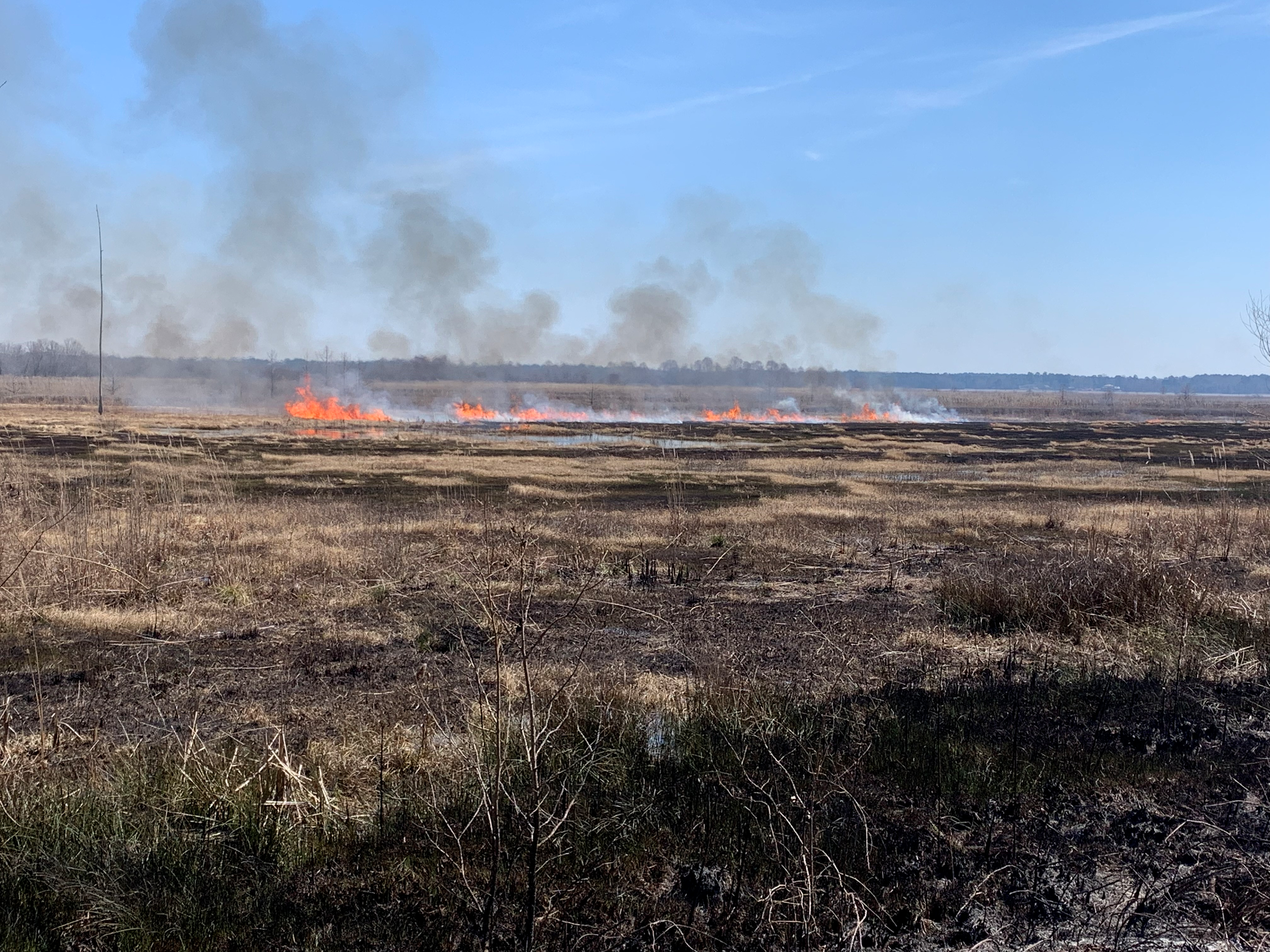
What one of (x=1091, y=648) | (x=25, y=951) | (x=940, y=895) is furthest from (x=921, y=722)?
(x=25, y=951)

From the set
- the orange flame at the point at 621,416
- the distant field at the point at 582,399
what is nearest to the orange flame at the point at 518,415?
the orange flame at the point at 621,416

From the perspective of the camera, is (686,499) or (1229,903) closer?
(1229,903)

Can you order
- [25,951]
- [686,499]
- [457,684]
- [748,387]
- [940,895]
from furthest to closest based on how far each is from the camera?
[748,387], [686,499], [457,684], [940,895], [25,951]

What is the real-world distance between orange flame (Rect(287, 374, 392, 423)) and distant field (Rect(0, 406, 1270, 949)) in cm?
5733

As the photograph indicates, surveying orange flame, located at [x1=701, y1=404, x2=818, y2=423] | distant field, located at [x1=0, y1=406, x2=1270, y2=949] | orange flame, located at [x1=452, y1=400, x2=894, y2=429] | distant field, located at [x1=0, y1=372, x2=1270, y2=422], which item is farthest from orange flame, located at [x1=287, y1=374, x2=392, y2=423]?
distant field, located at [x1=0, y1=406, x2=1270, y2=949]

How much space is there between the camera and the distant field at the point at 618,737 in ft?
15.1

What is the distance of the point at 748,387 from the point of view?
563 ft

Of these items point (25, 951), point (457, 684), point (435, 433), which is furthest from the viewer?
point (435, 433)

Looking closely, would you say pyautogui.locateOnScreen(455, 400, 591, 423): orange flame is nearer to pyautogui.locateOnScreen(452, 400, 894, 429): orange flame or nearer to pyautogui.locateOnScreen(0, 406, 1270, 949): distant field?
pyautogui.locateOnScreen(452, 400, 894, 429): orange flame

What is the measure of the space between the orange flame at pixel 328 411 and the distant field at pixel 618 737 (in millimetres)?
57329

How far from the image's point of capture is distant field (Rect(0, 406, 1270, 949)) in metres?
4.60

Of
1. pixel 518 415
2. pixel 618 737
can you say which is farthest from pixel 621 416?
pixel 618 737

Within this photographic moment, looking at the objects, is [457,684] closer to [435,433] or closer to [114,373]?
[435,433]

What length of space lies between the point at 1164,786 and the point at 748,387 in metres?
167
